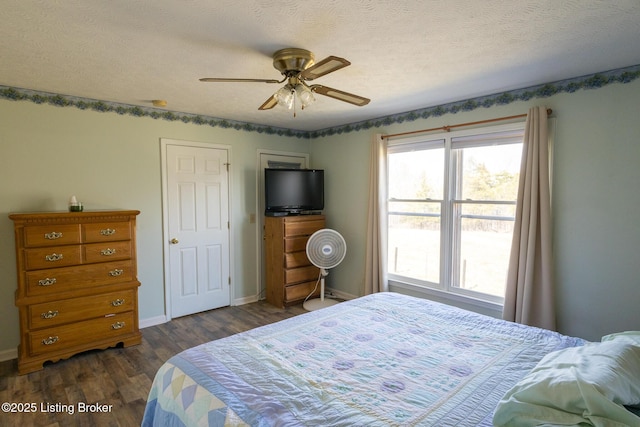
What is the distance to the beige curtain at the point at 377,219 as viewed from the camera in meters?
4.01

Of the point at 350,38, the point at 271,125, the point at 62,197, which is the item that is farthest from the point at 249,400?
the point at 271,125

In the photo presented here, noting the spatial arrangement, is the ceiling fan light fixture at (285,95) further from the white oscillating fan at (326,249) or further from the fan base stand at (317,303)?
the fan base stand at (317,303)

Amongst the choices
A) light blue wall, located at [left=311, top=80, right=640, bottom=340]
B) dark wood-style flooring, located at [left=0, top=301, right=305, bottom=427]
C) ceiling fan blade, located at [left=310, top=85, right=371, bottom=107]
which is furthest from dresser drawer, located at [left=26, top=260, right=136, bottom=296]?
light blue wall, located at [left=311, top=80, right=640, bottom=340]

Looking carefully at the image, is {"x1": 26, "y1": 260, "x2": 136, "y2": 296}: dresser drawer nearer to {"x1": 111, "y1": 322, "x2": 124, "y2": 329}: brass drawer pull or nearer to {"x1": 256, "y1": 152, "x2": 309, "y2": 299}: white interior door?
{"x1": 111, "y1": 322, "x2": 124, "y2": 329}: brass drawer pull

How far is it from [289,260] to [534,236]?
105 inches

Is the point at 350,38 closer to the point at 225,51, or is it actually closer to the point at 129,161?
the point at 225,51

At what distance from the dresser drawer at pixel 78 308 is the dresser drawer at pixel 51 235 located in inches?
19.6

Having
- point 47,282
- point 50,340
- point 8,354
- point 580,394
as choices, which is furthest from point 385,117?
point 8,354

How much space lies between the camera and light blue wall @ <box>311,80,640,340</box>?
248 cm

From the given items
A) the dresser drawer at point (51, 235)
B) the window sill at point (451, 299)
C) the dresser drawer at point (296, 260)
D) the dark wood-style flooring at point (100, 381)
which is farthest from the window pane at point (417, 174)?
the dresser drawer at point (51, 235)

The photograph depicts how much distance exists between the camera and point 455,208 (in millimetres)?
3508

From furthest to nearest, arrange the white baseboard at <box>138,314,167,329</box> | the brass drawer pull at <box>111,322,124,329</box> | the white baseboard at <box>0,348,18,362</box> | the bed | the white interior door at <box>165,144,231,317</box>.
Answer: the white interior door at <box>165,144,231,317</box>
the white baseboard at <box>138,314,167,329</box>
the brass drawer pull at <box>111,322,124,329</box>
the white baseboard at <box>0,348,18,362</box>
the bed

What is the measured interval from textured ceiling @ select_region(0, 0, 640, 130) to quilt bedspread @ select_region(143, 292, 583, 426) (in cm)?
175

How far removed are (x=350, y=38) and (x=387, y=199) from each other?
2.35 metres
